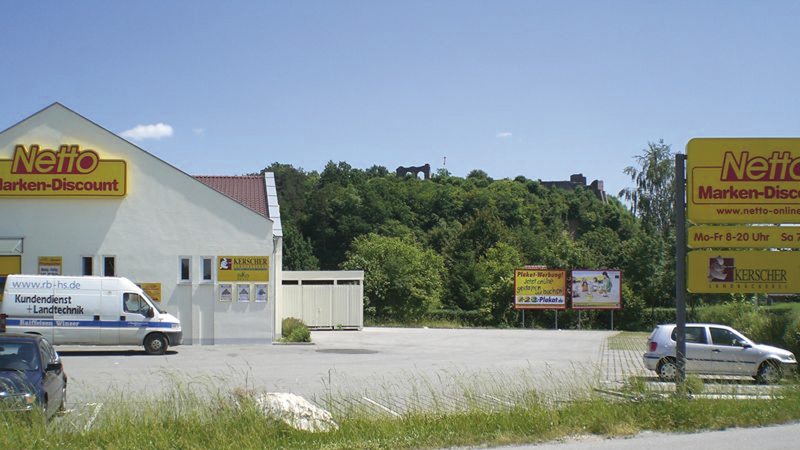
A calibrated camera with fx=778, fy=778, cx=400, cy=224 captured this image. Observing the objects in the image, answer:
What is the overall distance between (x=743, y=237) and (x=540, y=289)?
99.9ft

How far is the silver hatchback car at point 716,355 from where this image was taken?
1867 centimetres

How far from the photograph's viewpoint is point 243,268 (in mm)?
28156

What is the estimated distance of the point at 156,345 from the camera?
2411 cm

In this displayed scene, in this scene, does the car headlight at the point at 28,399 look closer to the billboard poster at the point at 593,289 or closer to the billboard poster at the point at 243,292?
the billboard poster at the point at 243,292

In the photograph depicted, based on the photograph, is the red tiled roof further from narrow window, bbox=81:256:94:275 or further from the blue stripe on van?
the blue stripe on van

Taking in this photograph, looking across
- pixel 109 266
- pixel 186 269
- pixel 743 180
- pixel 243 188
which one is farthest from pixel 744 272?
pixel 243 188

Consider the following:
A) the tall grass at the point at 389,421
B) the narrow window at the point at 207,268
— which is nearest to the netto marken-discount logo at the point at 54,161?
the narrow window at the point at 207,268

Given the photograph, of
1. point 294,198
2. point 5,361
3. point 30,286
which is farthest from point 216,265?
point 294,198

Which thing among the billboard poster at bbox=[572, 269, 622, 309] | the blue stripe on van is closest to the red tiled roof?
the blue stripe on van

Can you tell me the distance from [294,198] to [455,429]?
85449mm

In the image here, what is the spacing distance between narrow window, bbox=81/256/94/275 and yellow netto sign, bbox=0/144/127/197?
2.25 metres

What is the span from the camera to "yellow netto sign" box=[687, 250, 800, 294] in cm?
1541

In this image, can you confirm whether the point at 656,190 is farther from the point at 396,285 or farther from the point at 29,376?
the point at 29,376

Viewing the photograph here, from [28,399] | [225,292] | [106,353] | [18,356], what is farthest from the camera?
[225,292]
